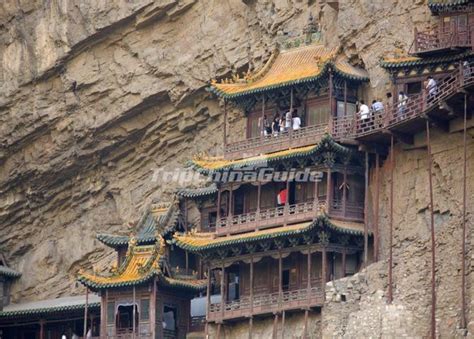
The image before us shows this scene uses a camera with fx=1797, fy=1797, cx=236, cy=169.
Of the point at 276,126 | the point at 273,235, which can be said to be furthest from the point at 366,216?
the point at 276,126

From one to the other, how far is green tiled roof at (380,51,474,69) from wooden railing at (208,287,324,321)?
8.10 metres

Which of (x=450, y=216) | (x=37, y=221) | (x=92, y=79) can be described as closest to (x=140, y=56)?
(x=92, y=79)

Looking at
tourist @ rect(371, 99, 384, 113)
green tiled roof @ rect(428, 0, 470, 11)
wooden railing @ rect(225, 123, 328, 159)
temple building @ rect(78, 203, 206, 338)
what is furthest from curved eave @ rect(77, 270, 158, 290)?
green tiled roof @ rect(428, 0, 470, 11)

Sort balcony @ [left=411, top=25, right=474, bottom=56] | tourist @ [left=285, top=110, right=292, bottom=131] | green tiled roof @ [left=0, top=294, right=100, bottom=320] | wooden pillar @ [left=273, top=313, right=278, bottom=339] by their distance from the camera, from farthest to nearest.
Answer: green tiled roof @ [left=0, top=294, right=100, bottom=320] < tourist @ [left=285, top=110, right=292, bottom=131] < wooden pillar @ [left=273, top=313, right=278, bottom=339] < balcony @ [left=411, top=25, right=474, bottom=56]

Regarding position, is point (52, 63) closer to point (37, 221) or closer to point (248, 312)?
point (37, 221)

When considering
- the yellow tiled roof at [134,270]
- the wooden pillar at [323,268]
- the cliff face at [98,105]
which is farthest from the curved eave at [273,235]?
the cliff face at [98,105]

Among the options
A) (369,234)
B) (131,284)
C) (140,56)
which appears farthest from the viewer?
(140,56)

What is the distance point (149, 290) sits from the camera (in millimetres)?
66875

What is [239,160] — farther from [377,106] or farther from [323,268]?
[377,106]

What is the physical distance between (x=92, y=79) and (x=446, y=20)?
18.3 m

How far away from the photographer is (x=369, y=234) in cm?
6206

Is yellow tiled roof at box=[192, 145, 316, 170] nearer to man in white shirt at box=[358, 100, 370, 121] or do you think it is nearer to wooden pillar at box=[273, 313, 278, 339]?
man in white shirt at box=[358, 100, 370, 121]

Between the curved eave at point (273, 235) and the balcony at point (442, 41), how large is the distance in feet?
21.4

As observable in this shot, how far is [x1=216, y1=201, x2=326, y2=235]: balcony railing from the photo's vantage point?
63.2 m
